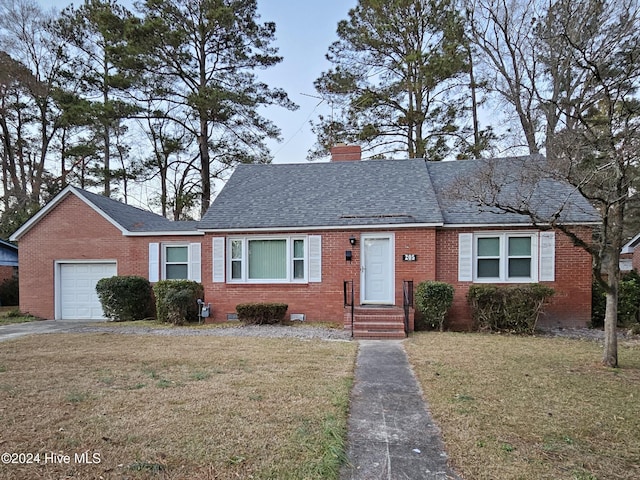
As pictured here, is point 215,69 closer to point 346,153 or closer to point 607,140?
point 346,153

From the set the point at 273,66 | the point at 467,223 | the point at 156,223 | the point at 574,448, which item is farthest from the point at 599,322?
the point at 273,66

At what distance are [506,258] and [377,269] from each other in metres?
3.69

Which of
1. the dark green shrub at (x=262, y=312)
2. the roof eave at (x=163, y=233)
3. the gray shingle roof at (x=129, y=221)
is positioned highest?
the gray shingle roof at (x=129, y=221)

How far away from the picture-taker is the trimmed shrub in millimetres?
8898

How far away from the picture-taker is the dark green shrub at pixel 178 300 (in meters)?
10.7

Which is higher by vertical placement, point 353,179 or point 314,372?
point 353,179

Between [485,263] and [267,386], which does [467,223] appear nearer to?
[485,263]

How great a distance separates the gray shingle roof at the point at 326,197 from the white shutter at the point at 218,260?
20.2 inches

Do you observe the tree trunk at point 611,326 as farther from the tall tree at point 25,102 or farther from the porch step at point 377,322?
the tall tree at point 25,102

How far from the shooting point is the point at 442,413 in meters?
4.02

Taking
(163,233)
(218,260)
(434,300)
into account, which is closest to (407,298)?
(434,300)

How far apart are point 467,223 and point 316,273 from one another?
461 centimetres

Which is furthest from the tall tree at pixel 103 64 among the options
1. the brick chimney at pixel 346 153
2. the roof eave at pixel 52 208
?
the brick chimney at pixel 346 153

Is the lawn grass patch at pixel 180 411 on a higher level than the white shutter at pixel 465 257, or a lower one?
lower
